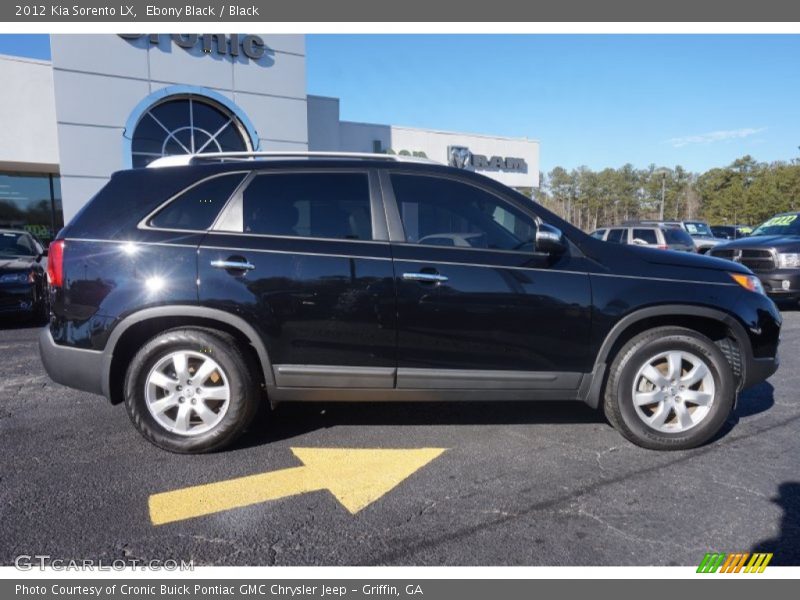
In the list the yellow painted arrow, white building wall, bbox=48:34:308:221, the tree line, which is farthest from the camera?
the tree line

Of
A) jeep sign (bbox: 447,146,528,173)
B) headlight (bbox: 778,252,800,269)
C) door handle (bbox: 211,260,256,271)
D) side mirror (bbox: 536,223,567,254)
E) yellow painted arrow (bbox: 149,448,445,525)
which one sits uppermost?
jeep sign (bbox: 447,146,528,173)

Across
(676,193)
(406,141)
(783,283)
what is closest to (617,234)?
(783,283)

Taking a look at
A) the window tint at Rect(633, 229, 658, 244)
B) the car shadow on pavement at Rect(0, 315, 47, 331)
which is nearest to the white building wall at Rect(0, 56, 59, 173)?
the car shadow on pavement at Rect(0, 315, 47, 331)

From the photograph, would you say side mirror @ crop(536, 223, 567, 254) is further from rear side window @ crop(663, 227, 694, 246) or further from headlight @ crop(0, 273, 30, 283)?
rear side window @ crop(663, 227, 694, 246)

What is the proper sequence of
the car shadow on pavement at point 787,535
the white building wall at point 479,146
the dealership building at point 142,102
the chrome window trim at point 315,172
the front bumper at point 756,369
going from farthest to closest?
the white building wall at point 479,146 → the dealership building at point 142,102 → the front bumper at point 756,369 → the chrome window trim at point 315,172 → the car shadow on pavement at point 787,535

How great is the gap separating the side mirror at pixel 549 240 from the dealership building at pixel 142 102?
11277 millimetres

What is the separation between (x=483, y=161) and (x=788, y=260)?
646 inches

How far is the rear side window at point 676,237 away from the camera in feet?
48.8

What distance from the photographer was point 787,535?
95.3 inches

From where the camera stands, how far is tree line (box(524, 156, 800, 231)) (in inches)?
2272

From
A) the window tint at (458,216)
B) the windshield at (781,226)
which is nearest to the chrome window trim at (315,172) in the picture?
the window tint at (458,216)

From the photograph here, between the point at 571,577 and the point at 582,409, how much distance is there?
2.17 m

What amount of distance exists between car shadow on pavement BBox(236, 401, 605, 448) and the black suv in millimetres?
6876

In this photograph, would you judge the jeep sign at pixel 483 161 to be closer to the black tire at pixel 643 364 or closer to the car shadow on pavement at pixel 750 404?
the car shadow on pavement at pixel 750 404
